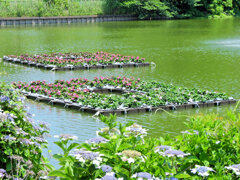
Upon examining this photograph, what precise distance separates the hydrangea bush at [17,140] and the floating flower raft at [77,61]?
13.4 meters

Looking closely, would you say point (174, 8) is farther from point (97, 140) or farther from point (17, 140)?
point (97, 140)

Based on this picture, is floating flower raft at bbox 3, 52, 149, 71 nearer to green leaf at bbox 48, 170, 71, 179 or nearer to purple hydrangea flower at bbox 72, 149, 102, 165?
green leaf at bbox 48, 170, 71, 179

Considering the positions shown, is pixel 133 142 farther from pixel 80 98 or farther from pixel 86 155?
pixel 80 98

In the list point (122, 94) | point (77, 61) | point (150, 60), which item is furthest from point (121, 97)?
point (150, 60)

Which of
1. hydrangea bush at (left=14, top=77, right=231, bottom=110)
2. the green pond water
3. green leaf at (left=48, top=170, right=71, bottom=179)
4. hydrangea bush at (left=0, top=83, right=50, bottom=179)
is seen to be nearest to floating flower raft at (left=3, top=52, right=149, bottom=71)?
the green pond water

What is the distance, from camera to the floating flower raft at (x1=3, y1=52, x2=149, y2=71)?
17.9 meters

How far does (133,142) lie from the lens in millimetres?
3738

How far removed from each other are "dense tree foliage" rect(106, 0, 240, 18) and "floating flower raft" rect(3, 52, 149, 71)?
1207 inches

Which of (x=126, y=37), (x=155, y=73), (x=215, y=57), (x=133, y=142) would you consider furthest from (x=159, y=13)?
(x=133, y=142)

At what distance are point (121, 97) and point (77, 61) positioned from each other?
6.80 metres

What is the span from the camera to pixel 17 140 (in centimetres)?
393

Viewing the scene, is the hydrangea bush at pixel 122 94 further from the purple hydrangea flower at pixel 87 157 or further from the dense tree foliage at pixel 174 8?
the dense tree foliage at pixel 174 8

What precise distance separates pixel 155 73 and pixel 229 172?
13490 mm

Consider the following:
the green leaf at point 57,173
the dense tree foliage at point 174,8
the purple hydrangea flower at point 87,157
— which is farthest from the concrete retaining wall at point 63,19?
the purple hydrangea flower at point 87,157
